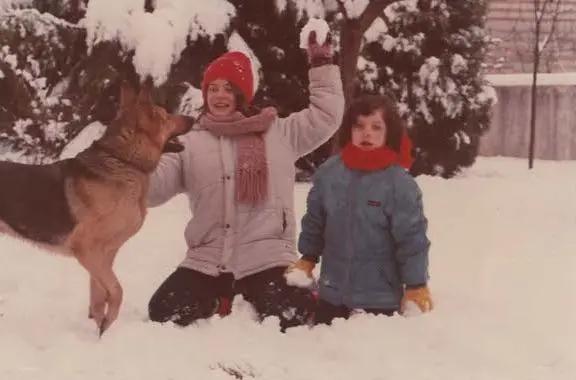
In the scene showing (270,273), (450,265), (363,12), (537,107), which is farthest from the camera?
(537,107)

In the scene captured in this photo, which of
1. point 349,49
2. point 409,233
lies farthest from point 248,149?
point 349,49

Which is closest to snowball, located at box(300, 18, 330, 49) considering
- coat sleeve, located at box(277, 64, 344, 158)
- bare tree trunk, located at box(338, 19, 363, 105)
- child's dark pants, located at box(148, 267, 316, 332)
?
coat sleeve, located at box(277, 64, 344, 158)

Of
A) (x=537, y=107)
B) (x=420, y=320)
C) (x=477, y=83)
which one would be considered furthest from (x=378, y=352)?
(x=537, y=107)

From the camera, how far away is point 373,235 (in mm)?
3137

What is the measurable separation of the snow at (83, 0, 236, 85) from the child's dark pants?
7.86 feet

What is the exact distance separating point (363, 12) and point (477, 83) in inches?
123

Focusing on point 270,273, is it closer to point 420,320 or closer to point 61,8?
point 420,320

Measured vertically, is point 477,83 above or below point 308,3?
below

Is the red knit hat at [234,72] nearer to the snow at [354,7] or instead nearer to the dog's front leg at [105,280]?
the dog's front leg at [105,280]

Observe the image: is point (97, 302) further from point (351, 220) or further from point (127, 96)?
point (351, 220)

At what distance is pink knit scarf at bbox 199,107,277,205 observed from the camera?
3277mm

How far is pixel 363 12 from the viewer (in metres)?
5.44

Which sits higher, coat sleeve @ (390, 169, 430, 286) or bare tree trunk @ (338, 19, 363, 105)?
bare tree trunk @ (338, 19, 363, 105)

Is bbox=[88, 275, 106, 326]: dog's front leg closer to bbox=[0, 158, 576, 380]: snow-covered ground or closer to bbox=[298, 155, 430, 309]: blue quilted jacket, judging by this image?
bbox=[0, 158, 576, 380]: snow-covered ground
